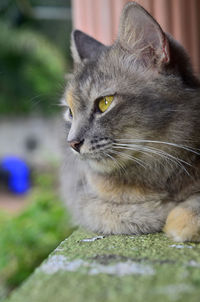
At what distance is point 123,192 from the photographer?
152 centimetres

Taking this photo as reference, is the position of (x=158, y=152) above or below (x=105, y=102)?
below

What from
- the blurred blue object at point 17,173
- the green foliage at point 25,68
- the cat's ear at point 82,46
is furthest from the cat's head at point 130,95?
the blurred blue object at point 17,173

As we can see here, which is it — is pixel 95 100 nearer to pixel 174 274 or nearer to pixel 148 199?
pixel 148 199

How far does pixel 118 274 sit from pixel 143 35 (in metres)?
0.94

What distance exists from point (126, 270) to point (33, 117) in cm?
514

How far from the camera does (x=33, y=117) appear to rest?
5.95 meters

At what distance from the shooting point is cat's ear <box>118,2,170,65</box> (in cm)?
143

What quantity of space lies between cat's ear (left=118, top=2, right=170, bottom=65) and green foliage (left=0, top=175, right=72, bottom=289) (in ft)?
4.69

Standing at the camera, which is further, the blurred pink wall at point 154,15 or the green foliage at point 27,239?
the green foliage at point 27,239

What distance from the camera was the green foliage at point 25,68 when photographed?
213 inches

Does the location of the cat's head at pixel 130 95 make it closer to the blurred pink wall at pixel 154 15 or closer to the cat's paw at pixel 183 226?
the cat's paw at pixel 183 226

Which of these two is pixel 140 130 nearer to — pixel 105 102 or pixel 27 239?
pixel 105 102

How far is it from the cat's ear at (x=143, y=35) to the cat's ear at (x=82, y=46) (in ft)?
0.91

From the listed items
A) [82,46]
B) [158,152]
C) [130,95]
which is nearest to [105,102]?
[130,95]
